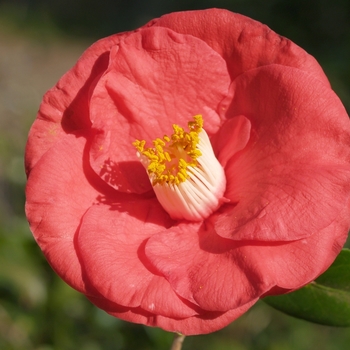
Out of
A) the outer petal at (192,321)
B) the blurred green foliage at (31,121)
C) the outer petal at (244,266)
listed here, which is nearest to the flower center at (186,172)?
the outer petal at (244,266)

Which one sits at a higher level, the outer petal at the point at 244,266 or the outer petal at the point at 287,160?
the outer petal at the point at 287,160

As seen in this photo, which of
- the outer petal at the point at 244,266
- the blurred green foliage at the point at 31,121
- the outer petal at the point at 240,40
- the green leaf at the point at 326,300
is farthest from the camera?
the blurred green foliage at the point at 31,121

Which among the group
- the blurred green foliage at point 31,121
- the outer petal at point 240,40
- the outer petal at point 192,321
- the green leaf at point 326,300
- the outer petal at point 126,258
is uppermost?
the outer petal at point 240,40

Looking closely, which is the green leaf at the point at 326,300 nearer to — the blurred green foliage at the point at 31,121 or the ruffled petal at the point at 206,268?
the ruffled petal at the point at 206,268

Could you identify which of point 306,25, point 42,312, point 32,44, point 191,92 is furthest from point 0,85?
point 191,92

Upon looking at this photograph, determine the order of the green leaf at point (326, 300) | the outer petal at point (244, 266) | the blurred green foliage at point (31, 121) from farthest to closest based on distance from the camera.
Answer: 1. the blurred green foliage at point (31, 121)
2. the green leaf at point (326, 300)
3. the outer petal at point (244, 266)

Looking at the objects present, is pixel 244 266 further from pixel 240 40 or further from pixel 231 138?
pixel 240 40

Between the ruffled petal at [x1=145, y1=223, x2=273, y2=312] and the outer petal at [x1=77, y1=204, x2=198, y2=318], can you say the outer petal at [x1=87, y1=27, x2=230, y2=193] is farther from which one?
the ruffled petal at [x1=145, y1=223, x2=273, y2=312]

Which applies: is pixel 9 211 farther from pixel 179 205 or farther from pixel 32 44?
pixel 179 205
